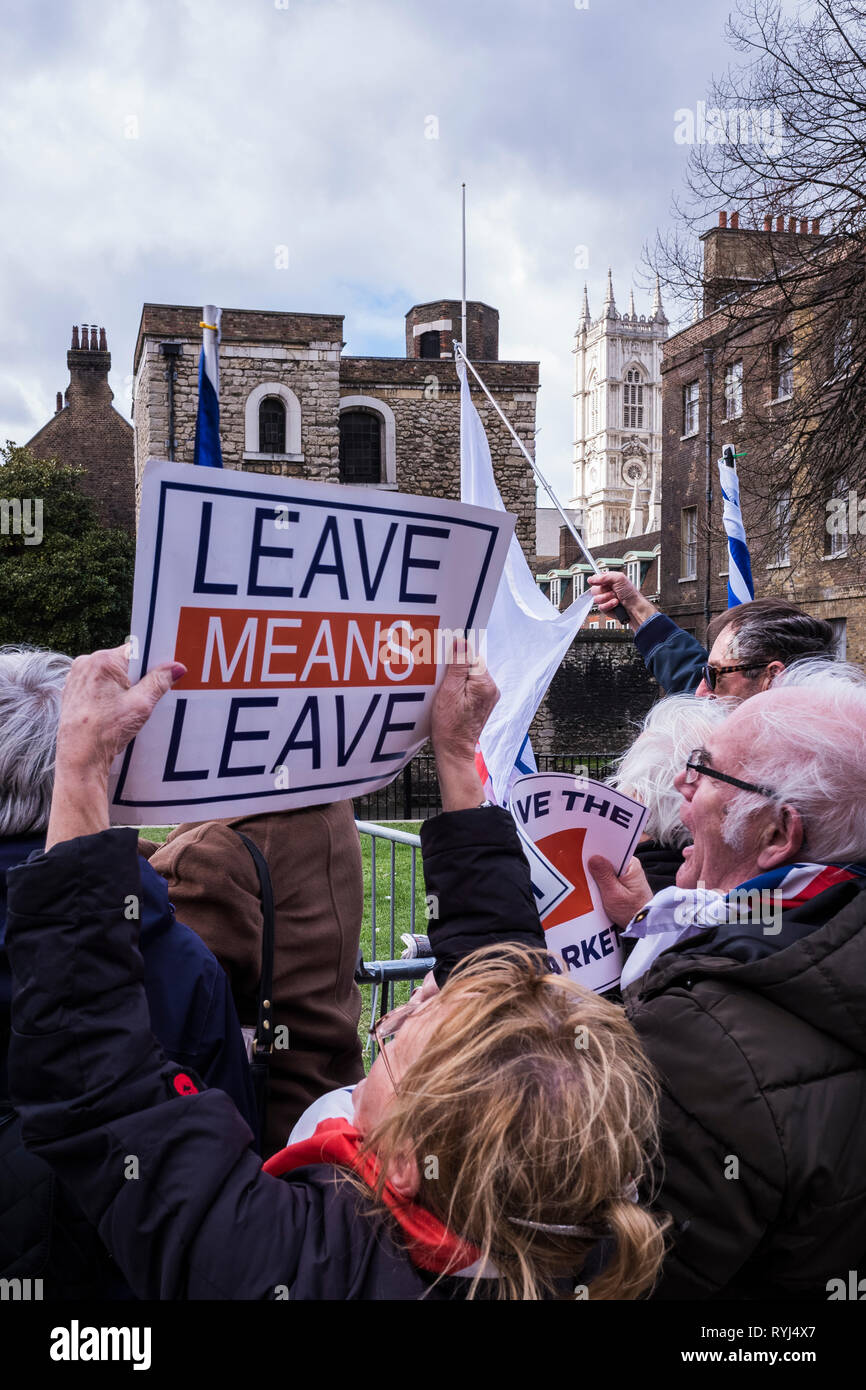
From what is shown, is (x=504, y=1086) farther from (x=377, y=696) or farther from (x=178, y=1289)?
(x=377, y=696)

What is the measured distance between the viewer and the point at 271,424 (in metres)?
25.0

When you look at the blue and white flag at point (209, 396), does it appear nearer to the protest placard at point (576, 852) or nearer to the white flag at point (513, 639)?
the protest placard at point (576, 852)

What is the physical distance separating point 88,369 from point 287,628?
1532 inches

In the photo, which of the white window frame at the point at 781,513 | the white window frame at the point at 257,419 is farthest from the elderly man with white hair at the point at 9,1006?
the white window frame at the point at 257,419

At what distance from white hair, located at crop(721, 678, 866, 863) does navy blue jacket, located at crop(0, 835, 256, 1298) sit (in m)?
0.91

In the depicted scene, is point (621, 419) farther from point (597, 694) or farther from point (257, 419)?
point (257, 419)

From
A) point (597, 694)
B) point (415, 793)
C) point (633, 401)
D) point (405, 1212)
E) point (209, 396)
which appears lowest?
point (415, 793)

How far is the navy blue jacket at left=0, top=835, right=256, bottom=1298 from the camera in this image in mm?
1436

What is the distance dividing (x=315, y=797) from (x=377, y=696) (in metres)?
0.22

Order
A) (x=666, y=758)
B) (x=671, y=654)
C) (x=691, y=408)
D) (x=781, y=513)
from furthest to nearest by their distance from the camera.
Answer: (x=691, y=408)
(x=781, y=513)
(x=671, y=654)
(x=666, y=758)

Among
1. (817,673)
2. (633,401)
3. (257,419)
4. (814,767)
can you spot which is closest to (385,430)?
(257,419)

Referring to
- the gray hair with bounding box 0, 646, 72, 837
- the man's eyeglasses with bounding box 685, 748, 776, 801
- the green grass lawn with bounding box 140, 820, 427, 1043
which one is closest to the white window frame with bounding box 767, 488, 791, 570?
the green grass lawn with bounding box 140, 820, 427, 1043

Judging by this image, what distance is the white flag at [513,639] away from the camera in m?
3.45

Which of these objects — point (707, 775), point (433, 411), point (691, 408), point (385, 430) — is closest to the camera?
point (707, 775)
